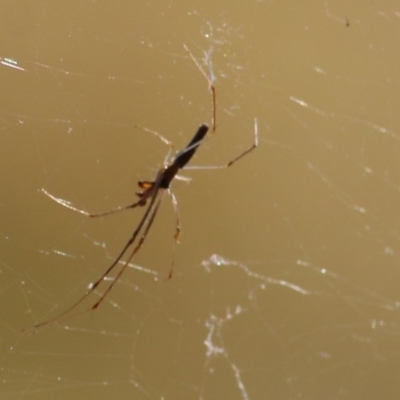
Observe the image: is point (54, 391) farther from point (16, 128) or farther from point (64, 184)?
point (16, 128)

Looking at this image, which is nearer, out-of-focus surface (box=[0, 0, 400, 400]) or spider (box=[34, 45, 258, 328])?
spider (box=[34, 45, 258, 328])

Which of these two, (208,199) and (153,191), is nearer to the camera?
(153,191)

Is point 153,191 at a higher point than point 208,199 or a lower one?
higher

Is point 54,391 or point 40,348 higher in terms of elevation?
point 40,348

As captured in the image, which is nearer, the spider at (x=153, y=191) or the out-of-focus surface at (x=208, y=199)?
the spider at (x=153, y=191)

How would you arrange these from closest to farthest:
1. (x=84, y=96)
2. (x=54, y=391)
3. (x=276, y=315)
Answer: (x=84, y=96), (x=54, y=391), (x=276, y=315)

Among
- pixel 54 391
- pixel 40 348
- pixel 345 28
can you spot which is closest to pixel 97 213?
pixel 40 348

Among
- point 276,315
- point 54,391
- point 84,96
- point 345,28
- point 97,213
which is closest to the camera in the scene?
point 84,96

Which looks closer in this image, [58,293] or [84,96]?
[84,96]
